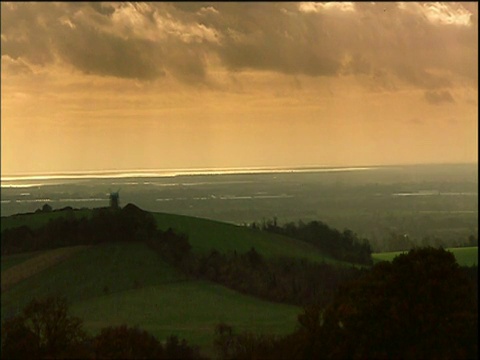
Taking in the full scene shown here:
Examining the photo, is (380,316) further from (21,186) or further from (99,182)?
(21,186)

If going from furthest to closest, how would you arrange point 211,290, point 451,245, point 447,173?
point 447,173
point 451,245
point 211,290

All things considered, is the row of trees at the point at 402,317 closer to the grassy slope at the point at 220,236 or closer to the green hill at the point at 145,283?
the green hill at the point at 145,283

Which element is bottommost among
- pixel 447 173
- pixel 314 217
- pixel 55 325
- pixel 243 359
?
pixel 243 359

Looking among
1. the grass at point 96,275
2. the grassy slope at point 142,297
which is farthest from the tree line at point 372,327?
the grass at point 96,275

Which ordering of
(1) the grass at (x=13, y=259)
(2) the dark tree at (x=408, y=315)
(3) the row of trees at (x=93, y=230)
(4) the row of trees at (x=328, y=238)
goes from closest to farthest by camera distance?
(2) the dark tree at (x=408, y=315) → (3) the row of trees at (x=93, y=230) → (1) the grass at (x=13, y=259) → (4) the row of trees at (x=328, y=238)

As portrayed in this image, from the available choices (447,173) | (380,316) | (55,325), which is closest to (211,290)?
(55,325)

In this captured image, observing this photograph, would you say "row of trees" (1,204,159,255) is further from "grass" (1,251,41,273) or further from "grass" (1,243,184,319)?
"grass" (1,243,184,319)

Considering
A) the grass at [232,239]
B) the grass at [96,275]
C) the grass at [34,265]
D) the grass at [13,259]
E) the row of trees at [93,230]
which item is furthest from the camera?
the grass at [13,259]

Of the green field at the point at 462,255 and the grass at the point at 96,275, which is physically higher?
the green field at the point at 462,255
